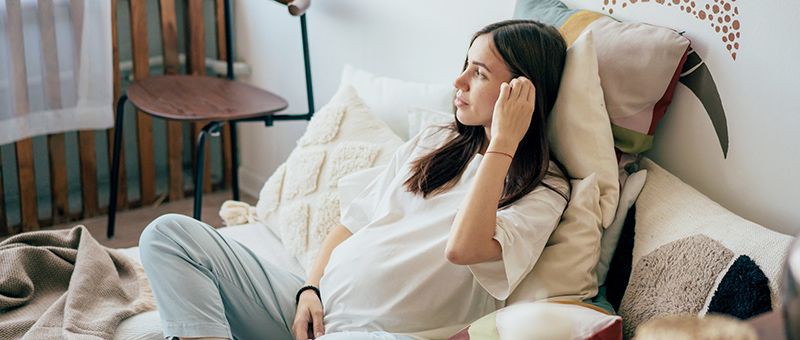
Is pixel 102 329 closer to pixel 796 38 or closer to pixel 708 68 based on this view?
pixel 708 68

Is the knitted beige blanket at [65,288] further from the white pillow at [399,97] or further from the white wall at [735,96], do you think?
the white wall at [735,96]

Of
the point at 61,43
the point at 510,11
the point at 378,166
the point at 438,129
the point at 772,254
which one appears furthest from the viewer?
the point at 61,43

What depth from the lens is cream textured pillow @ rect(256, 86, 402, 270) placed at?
6.80 feet

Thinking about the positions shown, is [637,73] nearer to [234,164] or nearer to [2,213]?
[234,164]

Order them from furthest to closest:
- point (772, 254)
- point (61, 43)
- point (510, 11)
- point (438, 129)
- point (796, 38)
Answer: point (61, 43) < point (510, 11) < point (438, 129) < point (796, 38) < point (772, 254)

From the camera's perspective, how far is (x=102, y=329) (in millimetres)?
1697

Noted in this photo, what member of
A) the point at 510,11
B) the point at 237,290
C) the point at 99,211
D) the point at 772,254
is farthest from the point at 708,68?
the point at 99,211

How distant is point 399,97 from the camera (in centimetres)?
222

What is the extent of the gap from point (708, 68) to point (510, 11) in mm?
579

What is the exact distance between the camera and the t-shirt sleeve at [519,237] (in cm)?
150

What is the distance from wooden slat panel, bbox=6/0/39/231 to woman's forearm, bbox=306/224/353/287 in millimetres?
1388

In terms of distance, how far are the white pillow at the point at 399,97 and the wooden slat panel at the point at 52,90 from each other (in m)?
1.03

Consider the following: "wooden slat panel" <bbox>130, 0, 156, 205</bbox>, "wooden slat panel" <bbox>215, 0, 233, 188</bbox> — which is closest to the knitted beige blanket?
"wooden slat panel" <bbox>130, 0, 156, 205</bbox>

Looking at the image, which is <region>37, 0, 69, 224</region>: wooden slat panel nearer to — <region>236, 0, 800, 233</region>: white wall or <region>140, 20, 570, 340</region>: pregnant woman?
<region>236, 0, 800, 233</region>: white wall
